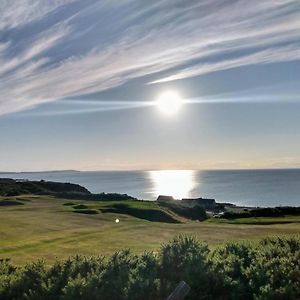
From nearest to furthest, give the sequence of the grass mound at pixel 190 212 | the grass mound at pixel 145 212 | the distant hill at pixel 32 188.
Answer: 1. the grass mound at pixel 145 212
2. the grass mound at pixel 190 212
3. the distant hill at pixel 32 188

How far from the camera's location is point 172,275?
10391 millimetres

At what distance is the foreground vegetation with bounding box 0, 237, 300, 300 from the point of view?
9680 millimetres

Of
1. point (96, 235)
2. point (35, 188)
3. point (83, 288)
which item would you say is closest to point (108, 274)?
point (83, 288)

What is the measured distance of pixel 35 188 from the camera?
115 m

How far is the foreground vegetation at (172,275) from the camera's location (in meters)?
9.68

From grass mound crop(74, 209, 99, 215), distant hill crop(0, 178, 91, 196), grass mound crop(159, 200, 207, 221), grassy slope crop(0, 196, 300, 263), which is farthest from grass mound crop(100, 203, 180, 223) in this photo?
distant hill crop(0, 178, 91, 196)

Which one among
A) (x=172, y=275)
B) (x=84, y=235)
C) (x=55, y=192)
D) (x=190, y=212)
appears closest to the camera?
(x=172, y=275)

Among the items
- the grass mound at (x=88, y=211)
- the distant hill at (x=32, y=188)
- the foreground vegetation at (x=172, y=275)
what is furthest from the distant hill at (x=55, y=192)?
the foreground vegetation at (x=172, y=275)

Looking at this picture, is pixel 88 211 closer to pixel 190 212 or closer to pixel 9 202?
pixel 9 202

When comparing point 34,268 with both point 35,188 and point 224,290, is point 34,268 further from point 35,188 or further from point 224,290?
point 35,188

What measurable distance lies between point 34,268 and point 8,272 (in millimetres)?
1828

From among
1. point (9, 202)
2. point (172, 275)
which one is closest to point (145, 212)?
point (9, 202)

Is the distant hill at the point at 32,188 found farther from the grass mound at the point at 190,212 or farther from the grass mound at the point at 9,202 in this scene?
the grass mound at the point at 190,212

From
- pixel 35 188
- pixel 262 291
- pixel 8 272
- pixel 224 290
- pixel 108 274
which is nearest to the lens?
pixel 262 291
